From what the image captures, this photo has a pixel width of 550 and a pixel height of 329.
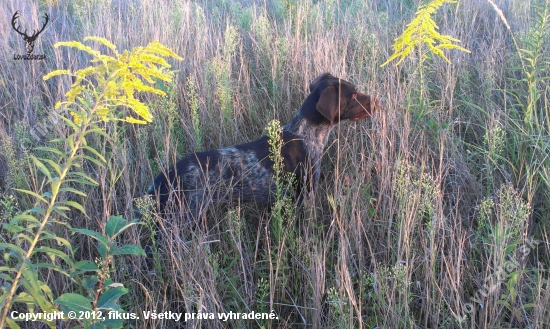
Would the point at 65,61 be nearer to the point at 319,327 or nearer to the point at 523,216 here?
the point at 319,327

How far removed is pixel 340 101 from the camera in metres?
3.92

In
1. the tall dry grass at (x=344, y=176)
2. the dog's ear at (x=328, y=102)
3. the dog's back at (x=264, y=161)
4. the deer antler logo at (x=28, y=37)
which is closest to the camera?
the tall dry grass at (x=344, y=176)

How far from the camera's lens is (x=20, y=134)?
12.2 feet

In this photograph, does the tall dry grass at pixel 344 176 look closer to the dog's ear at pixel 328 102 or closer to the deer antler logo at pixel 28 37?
the deer antler logo at pixel 28 37

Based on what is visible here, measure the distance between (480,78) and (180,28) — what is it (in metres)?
3.55

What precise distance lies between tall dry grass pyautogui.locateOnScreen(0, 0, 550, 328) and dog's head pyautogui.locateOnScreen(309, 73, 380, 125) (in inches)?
7.1

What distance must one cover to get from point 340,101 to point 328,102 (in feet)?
0.43

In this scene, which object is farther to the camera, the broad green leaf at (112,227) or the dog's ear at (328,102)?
the dog's ear at (328,102)

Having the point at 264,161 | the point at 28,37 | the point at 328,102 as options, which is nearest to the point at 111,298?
the point at 264,161

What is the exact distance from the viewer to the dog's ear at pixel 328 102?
151 inches

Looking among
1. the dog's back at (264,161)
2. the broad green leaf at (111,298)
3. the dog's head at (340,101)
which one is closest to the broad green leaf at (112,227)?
the broad green leaf at (111,298)

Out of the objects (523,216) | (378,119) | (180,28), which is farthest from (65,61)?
(523,216)

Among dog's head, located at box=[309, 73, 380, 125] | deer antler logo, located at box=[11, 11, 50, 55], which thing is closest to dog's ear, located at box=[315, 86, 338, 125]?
dog's head, located at box=[309, 73, 380, 125]

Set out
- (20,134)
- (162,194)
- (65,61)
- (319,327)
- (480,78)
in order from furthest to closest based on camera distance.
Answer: (65,61)
(480,78)
(20,134)
(162,194)
(319,327)
